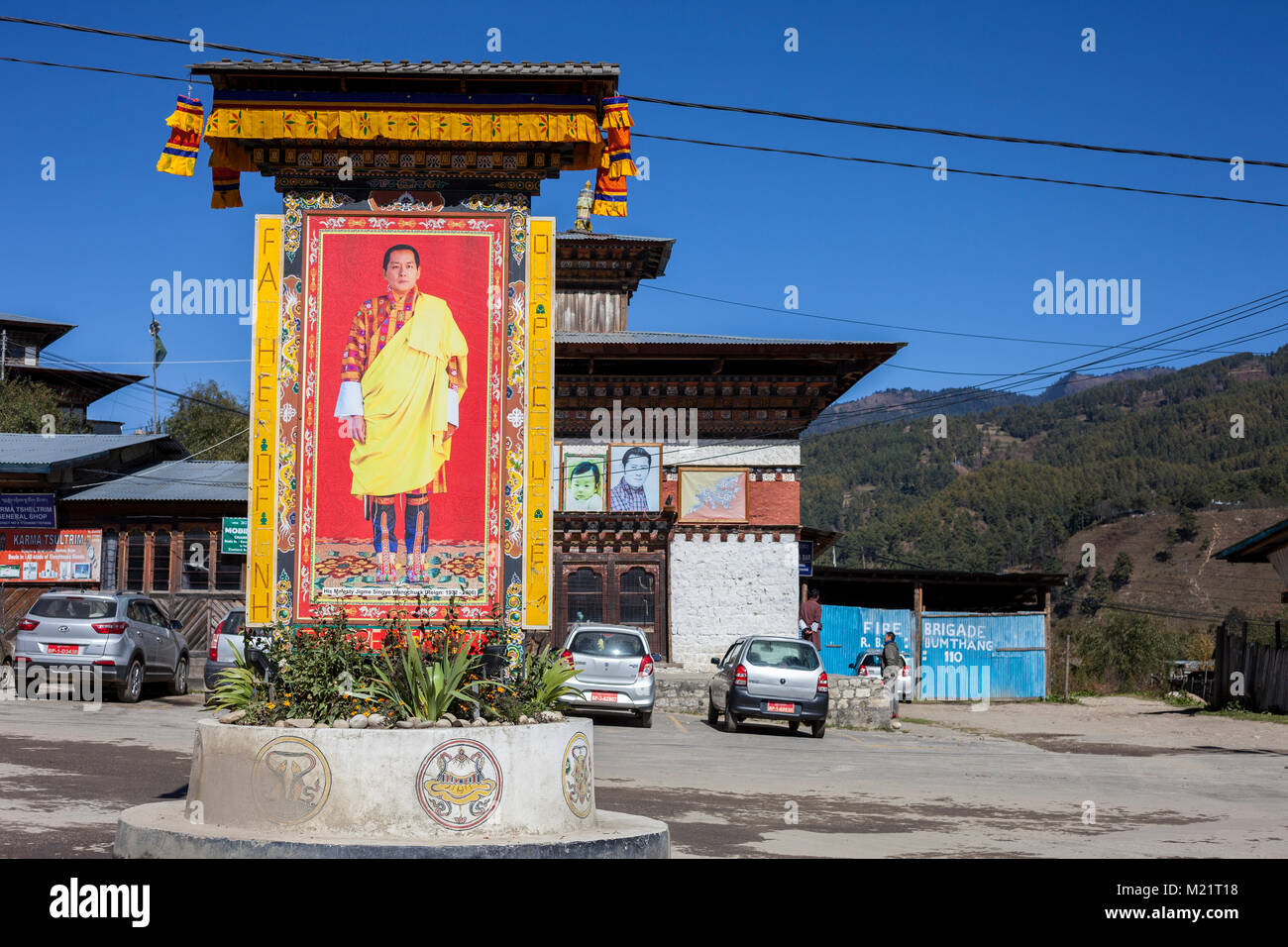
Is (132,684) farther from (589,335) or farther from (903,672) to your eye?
(903,672)

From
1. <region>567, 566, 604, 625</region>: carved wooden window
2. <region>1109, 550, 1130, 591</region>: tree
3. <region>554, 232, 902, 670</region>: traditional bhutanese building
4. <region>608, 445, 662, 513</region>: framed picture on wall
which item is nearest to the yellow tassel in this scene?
<region>554, 232, 902, 670</region>: traditional bhutanese building

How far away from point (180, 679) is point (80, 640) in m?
3.08

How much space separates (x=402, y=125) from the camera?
1047 centimetres

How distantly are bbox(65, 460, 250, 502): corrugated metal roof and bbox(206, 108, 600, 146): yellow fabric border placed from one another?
19.8m

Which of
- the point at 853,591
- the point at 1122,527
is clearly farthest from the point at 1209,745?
the point at 1122,527

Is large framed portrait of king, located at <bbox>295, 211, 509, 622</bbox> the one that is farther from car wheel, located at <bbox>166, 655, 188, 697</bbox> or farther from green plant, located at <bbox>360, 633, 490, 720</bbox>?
car wheel, located at <bbox>166, 655, 188, 697</bbox>

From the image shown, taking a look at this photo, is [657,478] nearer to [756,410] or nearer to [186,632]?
[756,410]

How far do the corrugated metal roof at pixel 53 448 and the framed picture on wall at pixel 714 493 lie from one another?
14.5 metres

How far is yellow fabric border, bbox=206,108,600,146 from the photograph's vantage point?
34.0 feet

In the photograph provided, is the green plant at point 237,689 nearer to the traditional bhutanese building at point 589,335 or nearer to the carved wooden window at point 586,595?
the traditional bhutanese building at point 589,335

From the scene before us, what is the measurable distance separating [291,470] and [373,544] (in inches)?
37.0

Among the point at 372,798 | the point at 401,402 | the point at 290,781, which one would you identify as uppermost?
the point at 401,402

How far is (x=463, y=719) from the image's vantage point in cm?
887

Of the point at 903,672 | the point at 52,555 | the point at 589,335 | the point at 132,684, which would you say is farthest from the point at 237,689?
the point at 903,672
